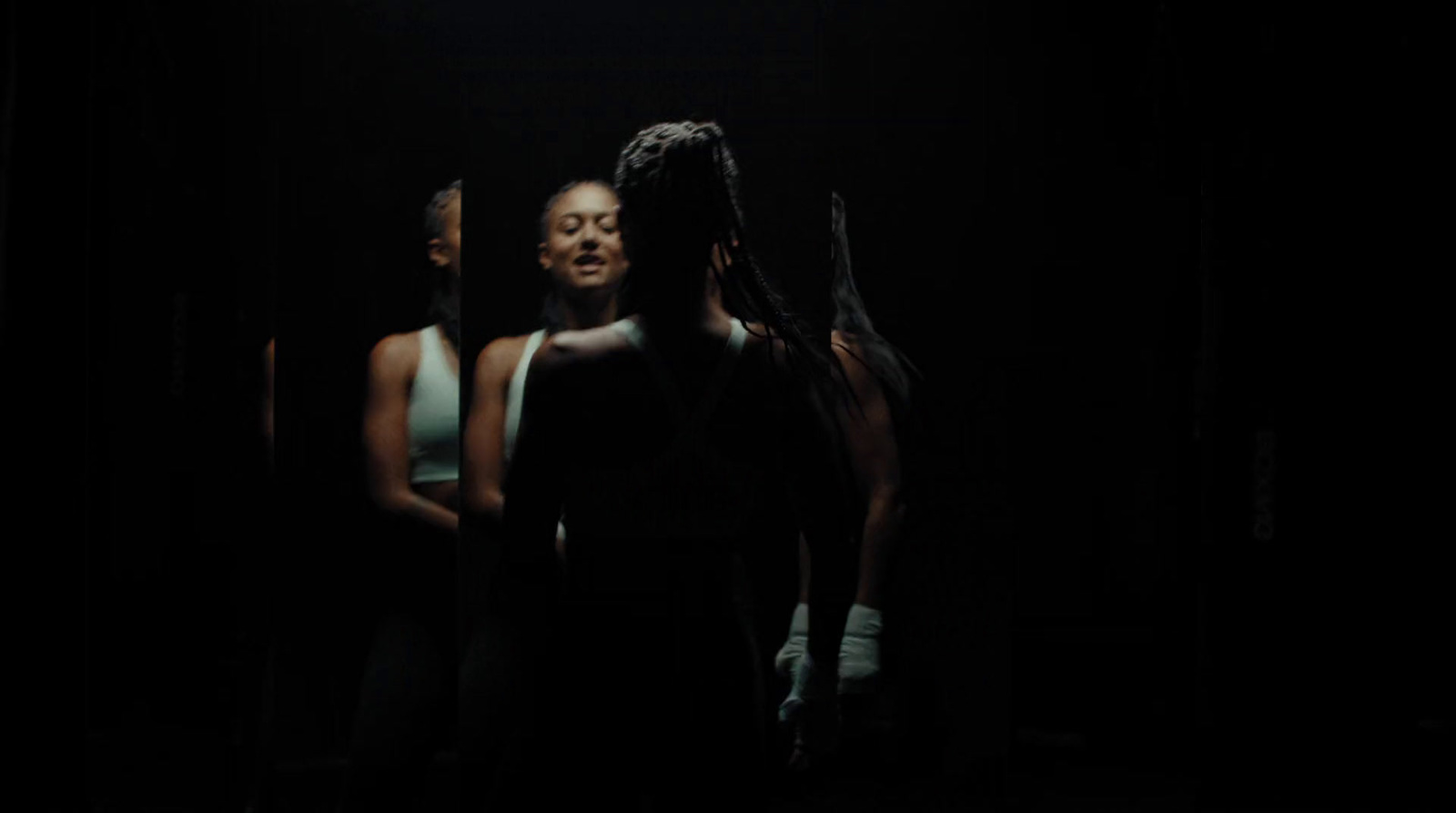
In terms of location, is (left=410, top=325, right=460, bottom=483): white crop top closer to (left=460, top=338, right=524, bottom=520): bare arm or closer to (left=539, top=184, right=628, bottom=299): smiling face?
(left=460, top=338, right=524, bottom=520): bare arm

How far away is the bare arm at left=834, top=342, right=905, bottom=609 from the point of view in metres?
3.34

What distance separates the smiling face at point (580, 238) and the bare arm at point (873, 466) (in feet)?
2.00

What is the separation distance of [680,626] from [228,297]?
4.64 ft

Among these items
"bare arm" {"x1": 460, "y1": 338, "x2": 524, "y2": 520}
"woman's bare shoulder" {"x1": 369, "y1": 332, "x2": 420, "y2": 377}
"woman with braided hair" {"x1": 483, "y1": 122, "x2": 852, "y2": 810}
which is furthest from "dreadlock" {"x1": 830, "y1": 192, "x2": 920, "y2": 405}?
"woman's bare shoulder" {"x1": 369, "y1": 332, "x2": 420, "y2": 377}

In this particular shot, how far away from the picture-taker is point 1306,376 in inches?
138

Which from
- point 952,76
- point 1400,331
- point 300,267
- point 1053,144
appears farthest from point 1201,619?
point 300,267

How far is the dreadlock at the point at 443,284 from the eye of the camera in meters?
3.39

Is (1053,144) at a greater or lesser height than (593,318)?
greater

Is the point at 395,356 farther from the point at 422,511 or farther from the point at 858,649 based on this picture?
the point at 858,649

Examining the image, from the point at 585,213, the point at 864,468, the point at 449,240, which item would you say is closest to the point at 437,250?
the point at 449,240

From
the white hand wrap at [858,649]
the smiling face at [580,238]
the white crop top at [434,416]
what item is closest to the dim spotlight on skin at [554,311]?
the smiling face at [580,238]

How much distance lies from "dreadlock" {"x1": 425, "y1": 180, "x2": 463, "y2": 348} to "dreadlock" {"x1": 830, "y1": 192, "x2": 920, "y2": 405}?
913 millimetres

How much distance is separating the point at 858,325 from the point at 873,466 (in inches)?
13.4

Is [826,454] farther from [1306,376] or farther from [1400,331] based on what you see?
[1400,331]
